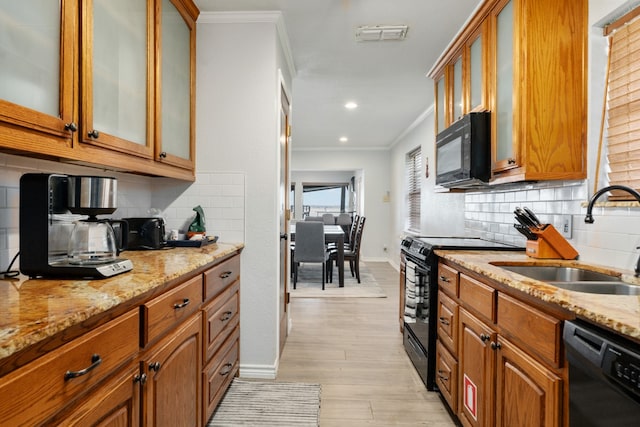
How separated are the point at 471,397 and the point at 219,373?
130cm

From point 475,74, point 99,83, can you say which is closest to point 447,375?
point 475,74

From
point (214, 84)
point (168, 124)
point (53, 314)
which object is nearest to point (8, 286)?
point (53, 314)

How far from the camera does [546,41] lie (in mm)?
1853

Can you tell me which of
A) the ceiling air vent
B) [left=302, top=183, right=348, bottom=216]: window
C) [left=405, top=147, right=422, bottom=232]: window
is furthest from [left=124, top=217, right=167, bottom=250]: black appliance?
[left=302, top=183, right=348, bottom=216]: window

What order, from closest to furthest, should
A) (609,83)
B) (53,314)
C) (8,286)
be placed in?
(53,314) → (8,286) → (609,83)

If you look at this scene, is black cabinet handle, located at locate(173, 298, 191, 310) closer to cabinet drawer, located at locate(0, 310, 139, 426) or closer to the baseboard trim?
cabinet drawer, located at locate(0, 310, 139, 426)

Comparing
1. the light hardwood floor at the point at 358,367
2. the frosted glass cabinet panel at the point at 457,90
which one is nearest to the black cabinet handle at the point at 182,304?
the light hardwood floor at the point at 358,367

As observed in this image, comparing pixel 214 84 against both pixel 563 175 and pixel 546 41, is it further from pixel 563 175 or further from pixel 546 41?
pixel 563 175

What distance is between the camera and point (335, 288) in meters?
4.98

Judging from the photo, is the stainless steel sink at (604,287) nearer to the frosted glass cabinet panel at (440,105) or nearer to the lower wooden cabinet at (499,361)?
the lower wooden cabinet at (499,361)

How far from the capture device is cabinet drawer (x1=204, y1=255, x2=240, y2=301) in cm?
176

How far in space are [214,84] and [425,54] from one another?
1750 mm

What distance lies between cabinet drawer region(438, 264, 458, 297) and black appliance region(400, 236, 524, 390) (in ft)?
0.27

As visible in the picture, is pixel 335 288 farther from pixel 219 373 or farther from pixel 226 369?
pixel 219 373
